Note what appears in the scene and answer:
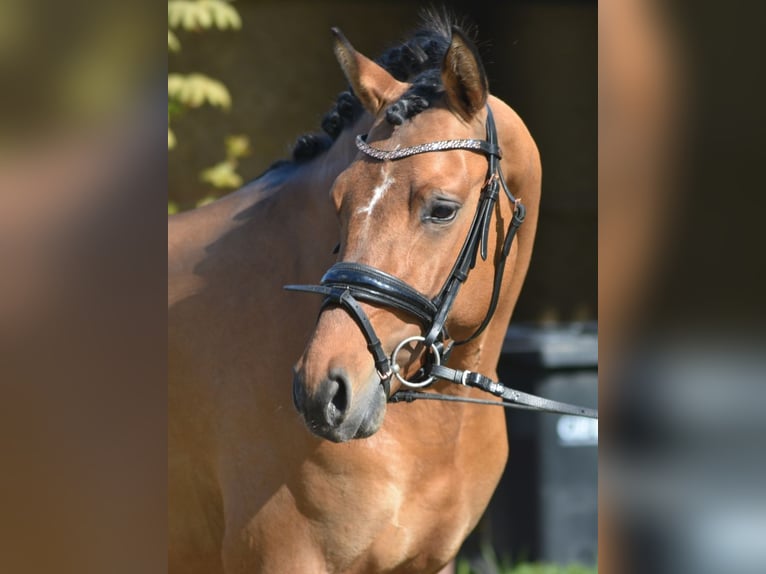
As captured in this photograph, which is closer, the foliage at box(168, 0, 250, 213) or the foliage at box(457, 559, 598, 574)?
the foliage at box(168, 0, 250, 213)

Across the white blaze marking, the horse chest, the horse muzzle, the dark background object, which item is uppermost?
the white blaze marking

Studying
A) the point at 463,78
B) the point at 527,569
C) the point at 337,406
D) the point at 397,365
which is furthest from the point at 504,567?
the point at 463,78

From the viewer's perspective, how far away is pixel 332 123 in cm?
282

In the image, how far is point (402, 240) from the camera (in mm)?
2230

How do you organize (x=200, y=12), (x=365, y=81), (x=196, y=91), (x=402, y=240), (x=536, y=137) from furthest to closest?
1. (x=536, y=137)
2. (x=196, y=91)
3. (x=200, y=12)
4. (x=365, y=81)
5. (x=402, y=240)

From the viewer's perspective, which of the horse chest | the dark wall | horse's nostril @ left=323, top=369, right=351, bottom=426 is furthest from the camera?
the dark wall

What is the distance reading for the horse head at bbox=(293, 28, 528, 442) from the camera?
214 centimetres

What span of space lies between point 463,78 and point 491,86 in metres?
3.97

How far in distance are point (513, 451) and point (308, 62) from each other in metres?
2.87

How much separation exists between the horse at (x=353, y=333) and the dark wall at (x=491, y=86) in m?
3.11

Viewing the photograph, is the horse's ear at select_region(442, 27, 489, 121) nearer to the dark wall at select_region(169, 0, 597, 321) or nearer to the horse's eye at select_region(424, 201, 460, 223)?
the horse's eye at select_region(424, 201, 460, 223)

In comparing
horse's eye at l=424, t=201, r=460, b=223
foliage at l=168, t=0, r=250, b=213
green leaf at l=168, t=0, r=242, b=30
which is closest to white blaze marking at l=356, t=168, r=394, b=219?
horse's eye at l=424, t=201, r=460, b=223

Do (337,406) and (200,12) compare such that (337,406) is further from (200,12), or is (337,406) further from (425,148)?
(200,12)
